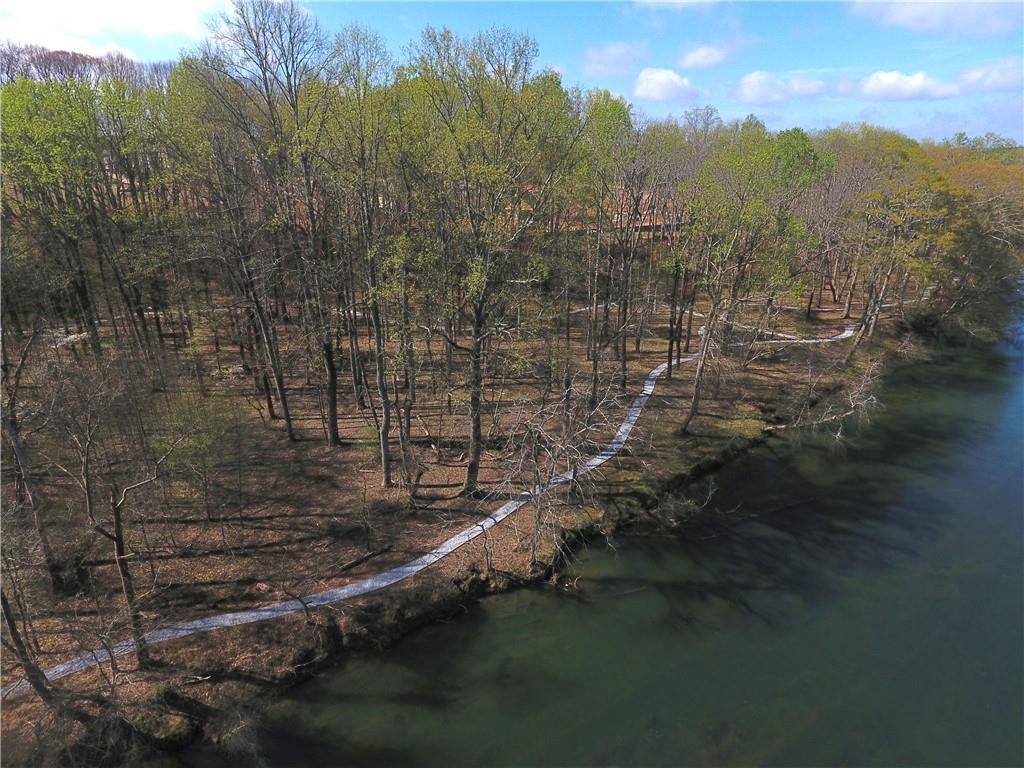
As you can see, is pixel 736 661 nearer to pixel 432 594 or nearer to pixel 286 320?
pixel 432 594

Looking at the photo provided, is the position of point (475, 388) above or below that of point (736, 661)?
above

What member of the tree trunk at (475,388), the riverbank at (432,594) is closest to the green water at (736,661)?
the riverbank at (432,594)

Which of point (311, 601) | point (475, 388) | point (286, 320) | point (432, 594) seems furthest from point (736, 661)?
point (286, 320)

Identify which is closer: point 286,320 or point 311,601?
point 311,601

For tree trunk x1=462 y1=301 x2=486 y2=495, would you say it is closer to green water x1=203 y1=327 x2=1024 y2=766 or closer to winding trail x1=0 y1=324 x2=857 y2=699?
winding trail x1=0 y1=324 x2=857 y2=699

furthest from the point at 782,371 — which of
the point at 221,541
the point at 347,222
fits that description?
the point at 221,541

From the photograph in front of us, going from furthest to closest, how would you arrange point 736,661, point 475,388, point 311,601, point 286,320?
point 286,320, point 475,388, point 311,601, point 736,661

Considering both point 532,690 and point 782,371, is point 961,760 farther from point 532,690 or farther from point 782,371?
point 782,371
